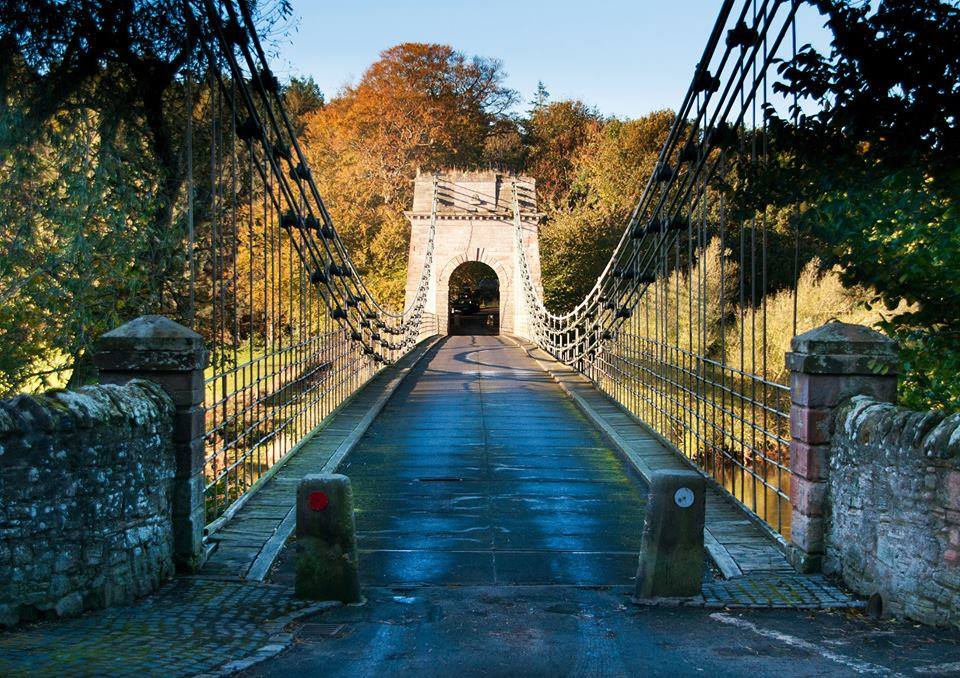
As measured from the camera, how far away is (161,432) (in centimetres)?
517

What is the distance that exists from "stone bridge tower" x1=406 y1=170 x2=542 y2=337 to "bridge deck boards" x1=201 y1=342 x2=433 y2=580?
26.0 m

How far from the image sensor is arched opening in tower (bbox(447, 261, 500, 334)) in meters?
44.9

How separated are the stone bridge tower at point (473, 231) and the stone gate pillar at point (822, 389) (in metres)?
31.2

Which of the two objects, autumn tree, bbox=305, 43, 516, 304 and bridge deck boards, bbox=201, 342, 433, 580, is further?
autumn tree, bbox=305, 43, 516, 304

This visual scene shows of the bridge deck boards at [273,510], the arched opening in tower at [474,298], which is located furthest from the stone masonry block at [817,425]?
the arched opening in tower at [474,298]

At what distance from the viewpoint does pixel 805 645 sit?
414 centimetres

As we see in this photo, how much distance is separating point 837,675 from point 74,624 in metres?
2.97

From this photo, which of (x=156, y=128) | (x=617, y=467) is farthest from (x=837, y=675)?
(x=156, y=128)

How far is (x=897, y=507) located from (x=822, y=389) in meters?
0.90

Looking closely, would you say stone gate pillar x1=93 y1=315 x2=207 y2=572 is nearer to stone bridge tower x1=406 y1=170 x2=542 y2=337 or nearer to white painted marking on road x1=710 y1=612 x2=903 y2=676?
white painted marking on road x1=710 y1=612 x2=903 y2=676

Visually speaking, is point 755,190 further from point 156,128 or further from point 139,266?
point 156,128

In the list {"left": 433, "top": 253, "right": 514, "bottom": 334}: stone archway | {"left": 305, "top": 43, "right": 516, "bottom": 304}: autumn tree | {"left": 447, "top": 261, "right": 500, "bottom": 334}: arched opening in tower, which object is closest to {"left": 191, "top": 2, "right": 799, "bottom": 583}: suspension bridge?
A: {"left": 433, "top": 253, "right": 514, "bottom": 334}: stone archway

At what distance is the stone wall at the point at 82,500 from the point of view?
159 inches

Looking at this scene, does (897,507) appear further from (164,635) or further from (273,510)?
(273,510)
